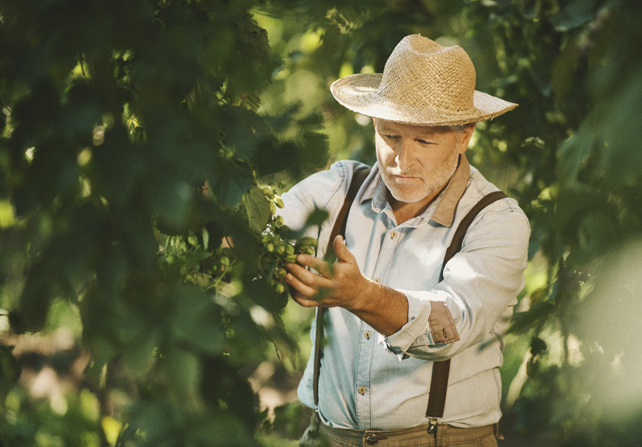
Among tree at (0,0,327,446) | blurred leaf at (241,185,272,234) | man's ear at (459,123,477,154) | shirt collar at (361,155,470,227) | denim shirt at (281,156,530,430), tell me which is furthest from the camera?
man's ear at (459,123,477,154)

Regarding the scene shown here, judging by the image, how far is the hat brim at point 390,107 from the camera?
1.69m

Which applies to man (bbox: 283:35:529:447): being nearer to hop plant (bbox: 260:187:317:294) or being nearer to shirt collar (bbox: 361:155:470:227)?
shirt collar (bbox: 361:155:470:227)

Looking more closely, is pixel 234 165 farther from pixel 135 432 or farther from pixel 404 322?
pixel 404 322

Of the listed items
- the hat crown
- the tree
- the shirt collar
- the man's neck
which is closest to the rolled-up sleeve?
the shirt collar

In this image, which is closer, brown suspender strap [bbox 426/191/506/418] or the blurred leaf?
the blurred leaf

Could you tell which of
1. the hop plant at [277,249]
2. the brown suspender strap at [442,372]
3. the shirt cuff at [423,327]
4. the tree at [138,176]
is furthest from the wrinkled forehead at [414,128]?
the tree at [138,176]

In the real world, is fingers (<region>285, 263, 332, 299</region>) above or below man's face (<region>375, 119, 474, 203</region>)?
above

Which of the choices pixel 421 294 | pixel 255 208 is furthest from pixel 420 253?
pixel 255 208

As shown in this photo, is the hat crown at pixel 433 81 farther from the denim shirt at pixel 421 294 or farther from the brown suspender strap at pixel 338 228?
the brown suspender strap at pixel 338 228

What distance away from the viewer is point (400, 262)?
6.01ft

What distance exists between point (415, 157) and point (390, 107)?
0.55 ft

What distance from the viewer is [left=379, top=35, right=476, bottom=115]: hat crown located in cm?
174

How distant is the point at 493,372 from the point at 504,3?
166 centimetres

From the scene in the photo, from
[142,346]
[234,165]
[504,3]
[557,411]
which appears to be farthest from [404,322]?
[504,3]
